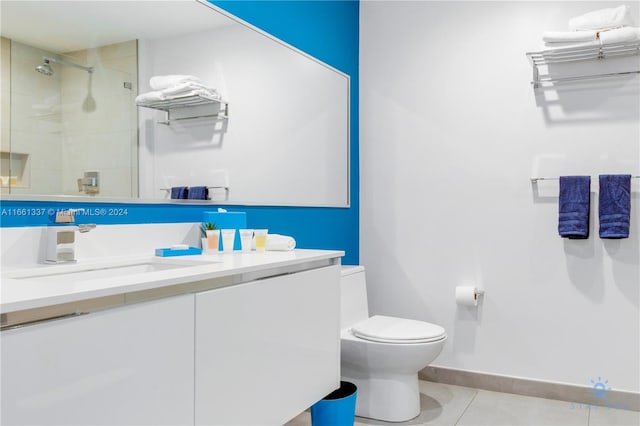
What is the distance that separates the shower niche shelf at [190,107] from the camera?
1.82m

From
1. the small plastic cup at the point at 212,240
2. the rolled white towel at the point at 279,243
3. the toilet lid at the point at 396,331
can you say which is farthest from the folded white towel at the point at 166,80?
the toilet lid at the point at 396,331

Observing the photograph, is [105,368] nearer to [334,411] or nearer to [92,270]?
[92,270]

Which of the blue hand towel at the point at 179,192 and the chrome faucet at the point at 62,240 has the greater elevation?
the blue hand towel at the point at 179,192

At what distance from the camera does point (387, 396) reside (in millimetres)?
2355

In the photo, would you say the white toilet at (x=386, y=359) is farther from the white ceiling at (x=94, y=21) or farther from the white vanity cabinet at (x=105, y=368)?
the white ceiling at (x=94, y=21)

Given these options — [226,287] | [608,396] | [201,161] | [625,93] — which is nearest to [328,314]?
[226,287]

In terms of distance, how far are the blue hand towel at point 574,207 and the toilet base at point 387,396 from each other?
100 centimetres

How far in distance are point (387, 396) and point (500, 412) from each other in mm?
576

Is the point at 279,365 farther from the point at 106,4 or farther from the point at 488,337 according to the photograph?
the point at 488,337

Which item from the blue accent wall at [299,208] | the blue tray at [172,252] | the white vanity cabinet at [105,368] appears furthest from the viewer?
the blue tray at [172,252]

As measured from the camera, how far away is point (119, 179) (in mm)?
1675

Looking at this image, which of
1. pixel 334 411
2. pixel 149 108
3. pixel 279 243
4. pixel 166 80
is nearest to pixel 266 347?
pixel 279 243

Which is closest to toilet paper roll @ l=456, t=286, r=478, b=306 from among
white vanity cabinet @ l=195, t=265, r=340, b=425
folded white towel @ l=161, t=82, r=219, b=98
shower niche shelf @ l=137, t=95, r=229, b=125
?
white vanity cabinet @ l=195, t=265, r=340, b=425

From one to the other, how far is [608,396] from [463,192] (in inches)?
47.5
